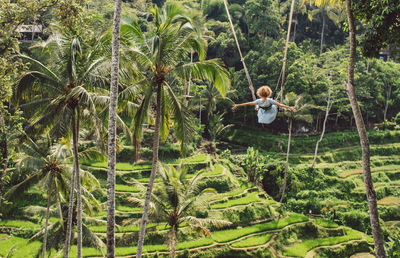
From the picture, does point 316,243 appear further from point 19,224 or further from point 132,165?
point 19,224

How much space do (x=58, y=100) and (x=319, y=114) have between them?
27.2 metres

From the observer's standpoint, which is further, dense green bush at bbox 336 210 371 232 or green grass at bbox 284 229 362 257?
dense green bush at bbox 336 210 371 232

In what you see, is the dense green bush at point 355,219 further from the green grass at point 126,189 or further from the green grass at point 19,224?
the green grass at point 19,224

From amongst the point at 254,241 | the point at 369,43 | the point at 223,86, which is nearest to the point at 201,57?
the point at 223,86

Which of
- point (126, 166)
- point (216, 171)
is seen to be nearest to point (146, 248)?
point (126, 166)

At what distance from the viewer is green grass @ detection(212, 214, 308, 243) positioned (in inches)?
606

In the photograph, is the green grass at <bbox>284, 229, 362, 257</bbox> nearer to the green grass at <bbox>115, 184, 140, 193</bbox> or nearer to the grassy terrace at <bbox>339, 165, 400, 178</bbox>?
the grassy terrace at <bbox>339, 165, 400, 178</bbox>

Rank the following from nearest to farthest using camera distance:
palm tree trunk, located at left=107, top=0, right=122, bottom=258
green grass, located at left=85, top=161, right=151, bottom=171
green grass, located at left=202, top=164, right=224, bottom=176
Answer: palm tree trunk, located at left=107, top=0, right=122, bottom=258 < green grass, located at left=85, top=161, right=151, bottom=171 < green grass, located at left=202, top=164, right=224, bottom=176

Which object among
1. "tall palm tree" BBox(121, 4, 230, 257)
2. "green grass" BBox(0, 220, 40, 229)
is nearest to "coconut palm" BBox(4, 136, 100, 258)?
"tall palm tree" BBox(121, 4, 230, 257)

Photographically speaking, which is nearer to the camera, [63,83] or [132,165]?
[63,83]

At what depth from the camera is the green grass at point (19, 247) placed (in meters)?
12.8

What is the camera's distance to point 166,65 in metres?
8.17

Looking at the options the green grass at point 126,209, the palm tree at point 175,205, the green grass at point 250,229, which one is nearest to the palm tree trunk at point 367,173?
the palm tree at point 175,205

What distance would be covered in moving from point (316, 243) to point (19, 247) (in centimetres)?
1426
